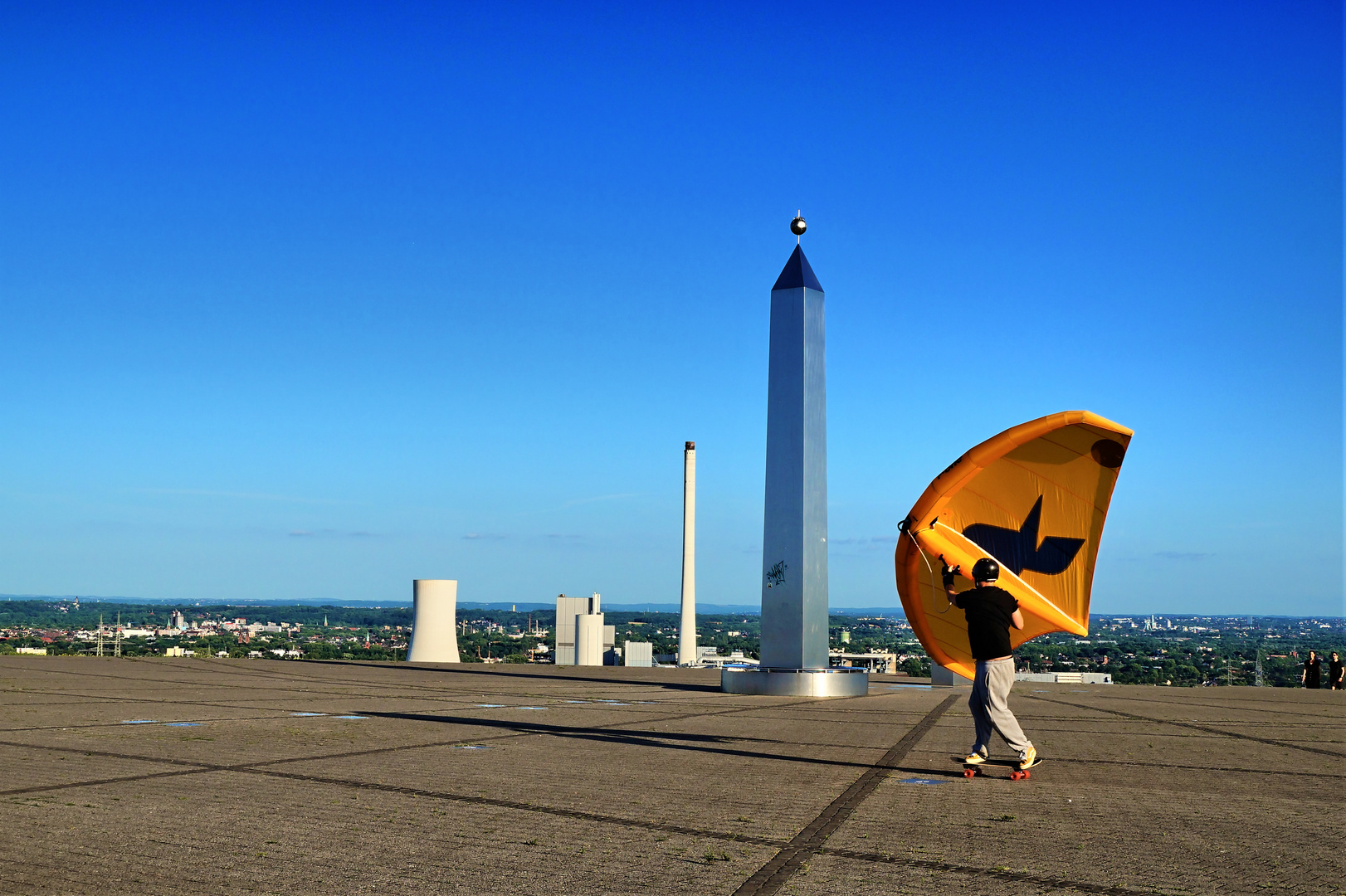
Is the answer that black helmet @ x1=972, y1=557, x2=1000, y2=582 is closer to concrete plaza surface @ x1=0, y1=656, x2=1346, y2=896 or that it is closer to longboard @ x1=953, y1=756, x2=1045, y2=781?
longboard @ x1=953, y1=756, x2=1045, y2=781

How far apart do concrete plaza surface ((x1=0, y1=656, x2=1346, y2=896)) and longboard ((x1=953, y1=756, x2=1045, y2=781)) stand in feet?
0.52

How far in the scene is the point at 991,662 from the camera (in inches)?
433

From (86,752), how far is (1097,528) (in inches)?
438

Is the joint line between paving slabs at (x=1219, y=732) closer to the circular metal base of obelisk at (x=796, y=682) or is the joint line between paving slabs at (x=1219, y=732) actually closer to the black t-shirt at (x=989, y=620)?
the circular metal base of obelisk at (x=796, y=682)

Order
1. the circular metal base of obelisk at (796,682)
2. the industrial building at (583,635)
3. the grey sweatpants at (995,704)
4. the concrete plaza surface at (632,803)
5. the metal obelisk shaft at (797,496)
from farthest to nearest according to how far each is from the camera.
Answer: the industrial building at (583,635), the metal obelisk shaft at (797,496), the circular metal base of obelisk at (796,682), the grey sweatpants at (995,704), the concrete plaza surface at (632,803)

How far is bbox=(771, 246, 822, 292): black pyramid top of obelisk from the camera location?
2656 cm

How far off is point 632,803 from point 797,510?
57.7ft

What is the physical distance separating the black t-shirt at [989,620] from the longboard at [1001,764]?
105 centimetres

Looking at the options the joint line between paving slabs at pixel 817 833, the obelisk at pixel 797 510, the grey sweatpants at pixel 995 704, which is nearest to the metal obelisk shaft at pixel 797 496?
the obelisk at pixel 797 510

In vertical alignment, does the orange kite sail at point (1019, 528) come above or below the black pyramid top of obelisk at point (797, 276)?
below

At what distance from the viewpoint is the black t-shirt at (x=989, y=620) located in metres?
11.1

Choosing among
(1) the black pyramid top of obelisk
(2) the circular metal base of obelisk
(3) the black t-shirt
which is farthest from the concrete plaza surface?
(1) the black pyramid top of obelisk

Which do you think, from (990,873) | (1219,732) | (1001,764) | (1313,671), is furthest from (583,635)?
(990,873)

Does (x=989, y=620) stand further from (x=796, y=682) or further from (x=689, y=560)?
(x=689, y=560)
